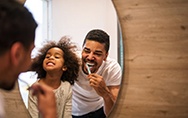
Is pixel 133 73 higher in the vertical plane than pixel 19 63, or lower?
lower

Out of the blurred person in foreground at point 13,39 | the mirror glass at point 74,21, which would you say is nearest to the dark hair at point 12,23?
the blurred person in foreground at point 13,39

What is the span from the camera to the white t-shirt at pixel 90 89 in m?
0.96

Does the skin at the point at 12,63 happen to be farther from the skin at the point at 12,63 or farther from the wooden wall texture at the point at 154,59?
the wooden wall texture at the point at 154,59

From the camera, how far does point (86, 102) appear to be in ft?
3.35

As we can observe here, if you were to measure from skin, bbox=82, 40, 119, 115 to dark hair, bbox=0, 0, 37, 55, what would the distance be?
0.47 meters

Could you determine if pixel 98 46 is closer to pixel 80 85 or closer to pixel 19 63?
pixel 80 85

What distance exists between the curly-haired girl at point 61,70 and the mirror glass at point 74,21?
0.04m

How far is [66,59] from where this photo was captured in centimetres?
103

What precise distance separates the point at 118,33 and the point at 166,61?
202 mm

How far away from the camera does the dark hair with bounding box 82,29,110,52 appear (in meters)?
0.98

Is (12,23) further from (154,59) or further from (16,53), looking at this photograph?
(154,59)

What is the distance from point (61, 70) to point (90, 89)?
146 mm

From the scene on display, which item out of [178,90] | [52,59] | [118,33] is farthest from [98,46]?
[178,90]

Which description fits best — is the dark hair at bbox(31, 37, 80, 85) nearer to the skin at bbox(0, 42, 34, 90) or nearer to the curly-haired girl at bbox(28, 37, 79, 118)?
the curly-haired girl at bbox(28, 37, 79, 118)
